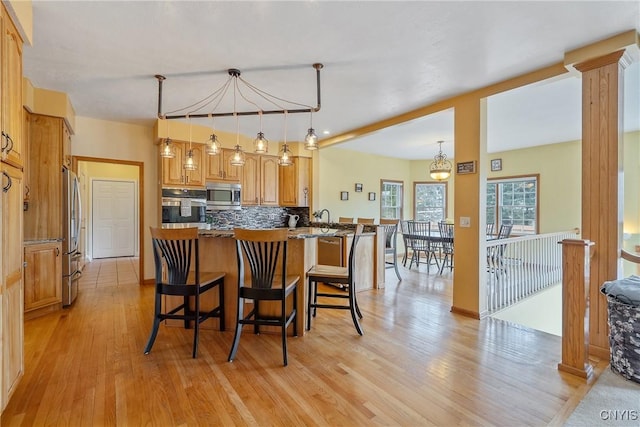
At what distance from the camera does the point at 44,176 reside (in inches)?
135

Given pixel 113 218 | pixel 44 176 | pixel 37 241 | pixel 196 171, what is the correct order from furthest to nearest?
1. pixel 113 218
2. pixel 196 171
3. pixel 44 176
4. pixel 37 241

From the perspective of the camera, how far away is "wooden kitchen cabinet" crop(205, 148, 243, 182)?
16.6 feet

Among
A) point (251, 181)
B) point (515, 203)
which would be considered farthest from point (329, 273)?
point (515, 203)

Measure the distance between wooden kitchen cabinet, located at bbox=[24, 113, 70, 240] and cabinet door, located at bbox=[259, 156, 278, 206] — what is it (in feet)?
9.62

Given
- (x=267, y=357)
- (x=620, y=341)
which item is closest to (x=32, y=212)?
(x=267, y=357)

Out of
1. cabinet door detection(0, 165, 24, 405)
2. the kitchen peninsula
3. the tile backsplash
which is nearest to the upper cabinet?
cabinet door detection(0, 165, 24, 405)

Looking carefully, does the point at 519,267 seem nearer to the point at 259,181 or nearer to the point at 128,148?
the point at 259,181

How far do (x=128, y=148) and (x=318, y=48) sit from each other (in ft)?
12.2

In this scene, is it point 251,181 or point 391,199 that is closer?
point 251,181

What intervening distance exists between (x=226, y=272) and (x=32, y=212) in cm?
235

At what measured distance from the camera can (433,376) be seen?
7.03ft

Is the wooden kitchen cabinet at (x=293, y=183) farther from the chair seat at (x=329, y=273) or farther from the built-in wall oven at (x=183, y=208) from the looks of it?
the chair seat at (x=329, y=273)

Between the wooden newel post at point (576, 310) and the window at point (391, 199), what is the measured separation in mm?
5459

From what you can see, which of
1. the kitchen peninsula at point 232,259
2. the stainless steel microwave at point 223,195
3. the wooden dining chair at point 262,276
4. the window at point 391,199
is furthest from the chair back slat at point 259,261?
the window at point 391,199
